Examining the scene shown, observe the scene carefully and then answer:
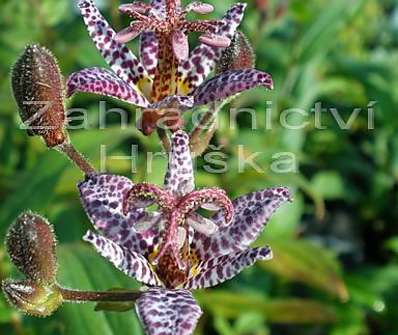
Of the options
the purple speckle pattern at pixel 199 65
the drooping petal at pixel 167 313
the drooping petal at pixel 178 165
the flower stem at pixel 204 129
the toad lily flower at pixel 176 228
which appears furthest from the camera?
the purple speckle pattern at pixel 199 65

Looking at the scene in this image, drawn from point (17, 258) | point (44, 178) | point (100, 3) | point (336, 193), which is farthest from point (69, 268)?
point (100, 3)

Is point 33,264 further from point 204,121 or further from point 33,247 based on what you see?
point 204,121

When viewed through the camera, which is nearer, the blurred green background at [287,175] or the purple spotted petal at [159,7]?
the purple spotted petal at [159,7]

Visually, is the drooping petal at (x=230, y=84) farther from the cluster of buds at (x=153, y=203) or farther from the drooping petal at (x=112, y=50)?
the drooping petal at (x=112, y=50)

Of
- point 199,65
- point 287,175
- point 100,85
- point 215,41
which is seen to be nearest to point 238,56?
point 215,41

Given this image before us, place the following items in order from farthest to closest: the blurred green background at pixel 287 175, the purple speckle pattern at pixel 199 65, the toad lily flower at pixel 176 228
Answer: the blurred green background at pixel 287 175
the purple speckle pattern at pixel 199 65
the toad lily flower at pixel 176 228

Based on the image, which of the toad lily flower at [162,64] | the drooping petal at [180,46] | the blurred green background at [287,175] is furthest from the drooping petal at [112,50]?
the blurred green background at [287,175]
